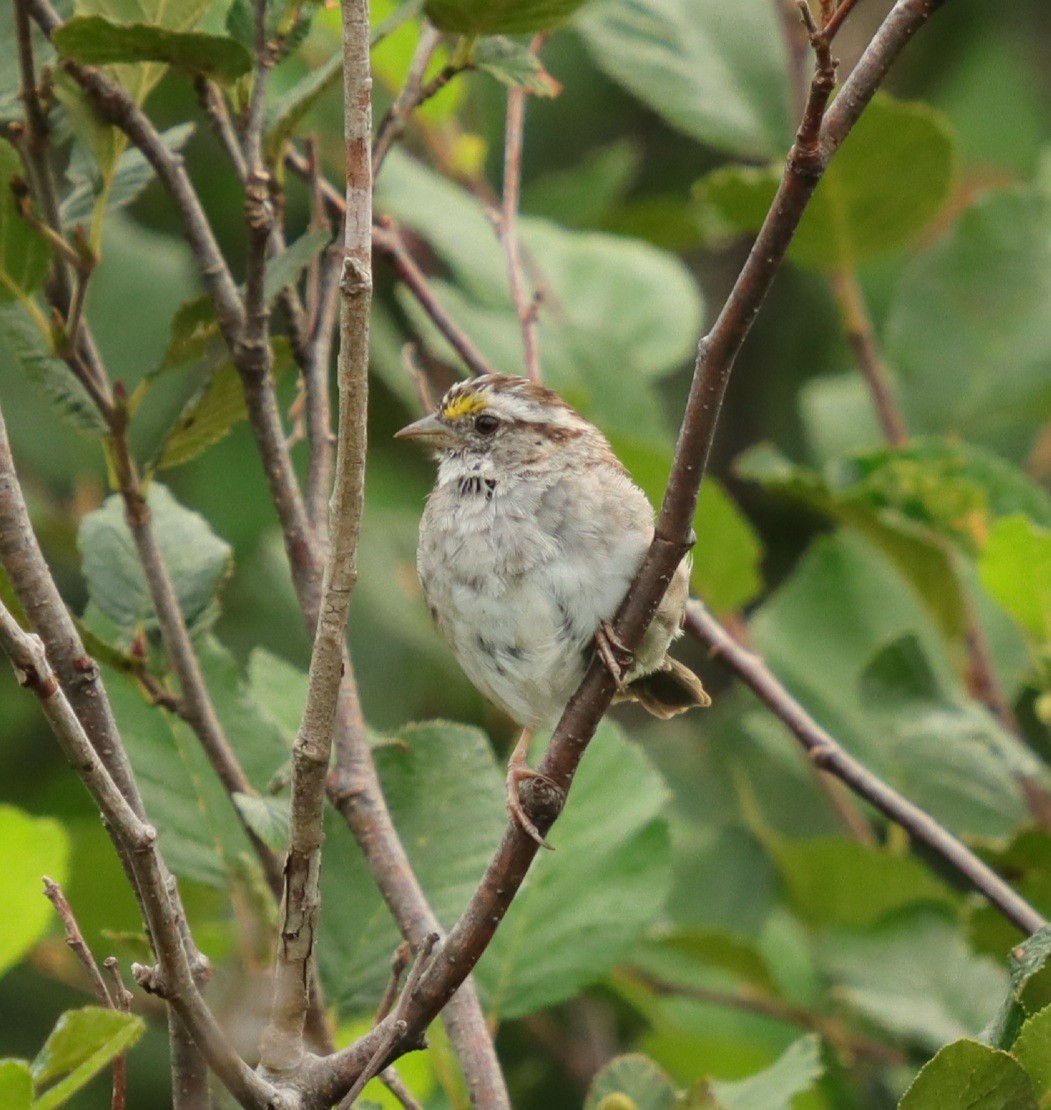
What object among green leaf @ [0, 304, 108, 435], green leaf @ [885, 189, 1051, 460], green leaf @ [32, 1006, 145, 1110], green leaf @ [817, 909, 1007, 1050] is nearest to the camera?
green leaf @ [32, 1006, 145, 1110]

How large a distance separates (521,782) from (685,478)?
0.88 metres

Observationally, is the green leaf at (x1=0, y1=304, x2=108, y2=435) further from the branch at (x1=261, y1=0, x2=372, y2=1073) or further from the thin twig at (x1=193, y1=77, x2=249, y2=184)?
the branch at (x1=261, y1=0, x2=372, y2=1073)

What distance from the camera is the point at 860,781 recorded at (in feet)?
8.16

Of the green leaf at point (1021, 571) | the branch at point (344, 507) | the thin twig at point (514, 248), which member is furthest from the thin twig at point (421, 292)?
the branch at point (344, 507)

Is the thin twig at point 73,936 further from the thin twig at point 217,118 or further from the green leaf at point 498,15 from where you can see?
the green leaf at point 498,15

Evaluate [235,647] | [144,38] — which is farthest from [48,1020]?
[144,38]

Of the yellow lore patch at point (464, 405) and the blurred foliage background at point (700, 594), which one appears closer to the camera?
the blurred foliage background at point (700, 594)

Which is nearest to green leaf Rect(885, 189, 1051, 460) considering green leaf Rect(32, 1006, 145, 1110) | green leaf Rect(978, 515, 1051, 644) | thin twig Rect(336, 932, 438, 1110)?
green leaf Rect(978, 515, 1051, 644)

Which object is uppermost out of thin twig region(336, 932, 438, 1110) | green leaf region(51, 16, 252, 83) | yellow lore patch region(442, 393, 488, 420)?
green leaf region(51, 16, 252, 83)

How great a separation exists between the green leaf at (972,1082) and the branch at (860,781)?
497 millimetres

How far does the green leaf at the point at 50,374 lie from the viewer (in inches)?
87.4

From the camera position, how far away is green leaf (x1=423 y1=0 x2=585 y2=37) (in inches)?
92.5

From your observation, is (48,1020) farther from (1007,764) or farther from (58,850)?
(1007,764)

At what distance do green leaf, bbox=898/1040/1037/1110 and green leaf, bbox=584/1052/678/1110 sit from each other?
43 centimetres
